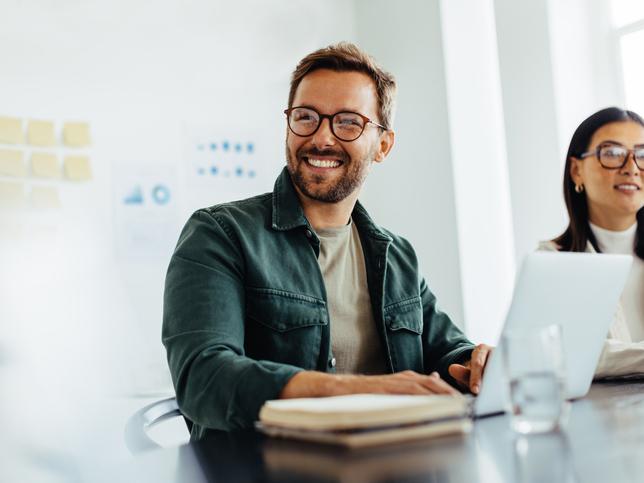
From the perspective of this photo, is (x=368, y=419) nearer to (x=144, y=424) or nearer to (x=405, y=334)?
(x=144, y=424)

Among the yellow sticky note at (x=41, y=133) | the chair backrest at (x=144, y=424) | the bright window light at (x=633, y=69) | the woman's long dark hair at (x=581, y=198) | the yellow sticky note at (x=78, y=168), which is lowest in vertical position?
the chair backrest at (x=144, y=424)

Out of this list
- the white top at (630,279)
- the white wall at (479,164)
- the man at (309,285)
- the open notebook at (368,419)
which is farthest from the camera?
the white wall at (479,164)

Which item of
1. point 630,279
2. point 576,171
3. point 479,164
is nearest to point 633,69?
point 479,164

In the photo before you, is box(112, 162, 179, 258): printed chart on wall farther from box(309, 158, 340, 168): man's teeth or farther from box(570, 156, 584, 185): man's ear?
box(570, 156, 584, 185): man's ear

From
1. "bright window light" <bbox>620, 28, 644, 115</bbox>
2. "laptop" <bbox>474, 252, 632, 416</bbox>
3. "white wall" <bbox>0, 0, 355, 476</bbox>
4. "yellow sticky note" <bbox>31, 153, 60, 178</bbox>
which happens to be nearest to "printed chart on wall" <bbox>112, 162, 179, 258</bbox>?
"white wall" <bbox>0, 0, 355, 476</bbox>

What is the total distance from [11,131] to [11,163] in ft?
0.37

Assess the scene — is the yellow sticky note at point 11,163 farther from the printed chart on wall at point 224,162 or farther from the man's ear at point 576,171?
the man's ear at point 576,171

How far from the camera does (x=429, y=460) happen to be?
77 cm

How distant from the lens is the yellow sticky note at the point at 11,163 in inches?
105

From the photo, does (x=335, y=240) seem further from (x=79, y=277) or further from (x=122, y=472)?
(x=79, y=277)

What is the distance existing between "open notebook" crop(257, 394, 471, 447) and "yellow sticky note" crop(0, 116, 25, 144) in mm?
2105

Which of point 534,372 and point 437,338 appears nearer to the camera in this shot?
point 534,372

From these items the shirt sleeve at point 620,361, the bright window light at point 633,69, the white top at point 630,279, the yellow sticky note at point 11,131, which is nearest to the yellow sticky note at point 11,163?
the yellow sticky note at point 11,131

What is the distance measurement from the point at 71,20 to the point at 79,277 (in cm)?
95
